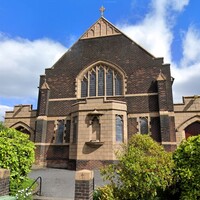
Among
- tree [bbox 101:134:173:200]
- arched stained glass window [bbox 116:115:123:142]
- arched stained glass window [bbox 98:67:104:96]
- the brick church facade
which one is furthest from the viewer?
arched stained glass window [bbox 98:67:104:96]

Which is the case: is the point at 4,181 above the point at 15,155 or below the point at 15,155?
below

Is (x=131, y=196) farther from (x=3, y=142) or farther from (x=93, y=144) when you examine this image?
(x=93, y=144)

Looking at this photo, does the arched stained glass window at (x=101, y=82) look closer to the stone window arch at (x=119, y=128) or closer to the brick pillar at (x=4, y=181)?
the stone window arch at (x=119, y=128)

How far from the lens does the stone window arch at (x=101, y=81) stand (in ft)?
62.5

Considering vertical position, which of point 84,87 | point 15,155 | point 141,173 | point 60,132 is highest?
point 84,87

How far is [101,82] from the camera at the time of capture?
19.6m

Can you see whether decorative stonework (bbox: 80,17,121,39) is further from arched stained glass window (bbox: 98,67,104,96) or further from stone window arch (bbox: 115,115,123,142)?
stone window arch (bbox: 115,115,123,142)

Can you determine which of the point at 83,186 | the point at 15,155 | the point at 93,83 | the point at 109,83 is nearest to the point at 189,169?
the point at 83,186

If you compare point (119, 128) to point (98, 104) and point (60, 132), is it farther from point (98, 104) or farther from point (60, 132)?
point (60, 132)

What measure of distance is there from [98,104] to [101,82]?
388 cm

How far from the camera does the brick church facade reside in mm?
15867

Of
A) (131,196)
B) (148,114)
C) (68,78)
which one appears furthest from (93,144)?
(131,196)

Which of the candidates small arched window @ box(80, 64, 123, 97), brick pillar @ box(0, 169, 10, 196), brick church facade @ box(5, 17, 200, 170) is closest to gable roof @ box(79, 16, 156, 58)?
brick church facade @ box(5, 17, 200, 170)

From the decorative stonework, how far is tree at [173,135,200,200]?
53.6ft
